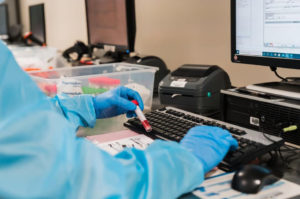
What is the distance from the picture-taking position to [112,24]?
5.92 ft

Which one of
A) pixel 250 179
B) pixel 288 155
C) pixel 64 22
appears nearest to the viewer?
pixel 250 179

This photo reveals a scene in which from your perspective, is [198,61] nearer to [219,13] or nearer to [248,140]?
[219,13]

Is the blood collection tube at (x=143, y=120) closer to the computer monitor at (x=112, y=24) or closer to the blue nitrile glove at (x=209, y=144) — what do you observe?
the blue nitrile glove at (x=209, y=144)

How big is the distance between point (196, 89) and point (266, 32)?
25 centimetres

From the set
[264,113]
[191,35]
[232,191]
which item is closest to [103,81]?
[191,35]

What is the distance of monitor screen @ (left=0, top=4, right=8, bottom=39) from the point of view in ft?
12.5

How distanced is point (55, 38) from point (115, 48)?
4.99 feet

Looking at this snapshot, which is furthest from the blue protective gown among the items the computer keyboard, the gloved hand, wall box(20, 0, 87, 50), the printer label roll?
wall box(20, 0, 87, 50)

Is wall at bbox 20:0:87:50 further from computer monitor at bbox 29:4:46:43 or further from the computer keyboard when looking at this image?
the computer keyboard

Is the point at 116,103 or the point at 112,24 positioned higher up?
the point at 112,24

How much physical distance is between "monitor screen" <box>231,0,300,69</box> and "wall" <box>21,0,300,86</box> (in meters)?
0.20

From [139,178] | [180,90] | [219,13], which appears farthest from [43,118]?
[219,13]

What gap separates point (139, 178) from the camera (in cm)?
57

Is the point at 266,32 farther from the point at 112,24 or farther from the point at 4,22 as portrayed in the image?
the point at 4,22
